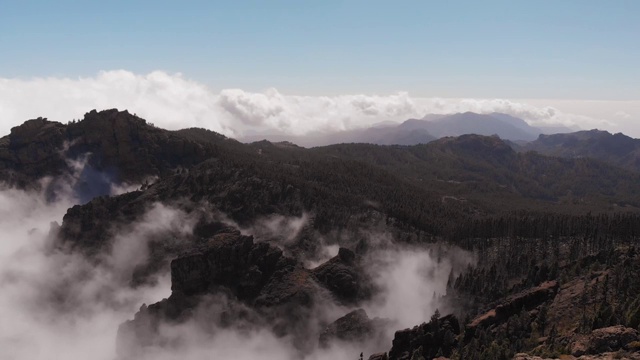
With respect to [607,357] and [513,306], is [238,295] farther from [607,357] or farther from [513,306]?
[607,357]

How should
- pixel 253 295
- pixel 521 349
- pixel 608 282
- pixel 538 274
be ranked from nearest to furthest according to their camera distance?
pixel 521 349
pixel 608 282
pixel 538 274
pixel 253 295

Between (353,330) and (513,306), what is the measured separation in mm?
49915

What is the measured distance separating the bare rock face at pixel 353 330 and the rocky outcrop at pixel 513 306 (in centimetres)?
3787

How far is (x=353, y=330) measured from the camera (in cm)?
14912

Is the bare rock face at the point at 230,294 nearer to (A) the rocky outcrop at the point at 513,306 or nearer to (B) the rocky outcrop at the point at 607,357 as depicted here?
(A) the rocky outcrop at the point at 513,306

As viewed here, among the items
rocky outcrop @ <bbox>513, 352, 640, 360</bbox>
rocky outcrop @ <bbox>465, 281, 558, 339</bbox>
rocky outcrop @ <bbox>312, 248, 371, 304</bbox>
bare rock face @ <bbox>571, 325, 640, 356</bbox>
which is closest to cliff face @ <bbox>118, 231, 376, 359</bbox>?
rocky outcrop @ <bbox>312, 248, 371, 304</bbox>

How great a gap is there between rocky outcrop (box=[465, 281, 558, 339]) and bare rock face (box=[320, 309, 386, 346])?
37.9 metres

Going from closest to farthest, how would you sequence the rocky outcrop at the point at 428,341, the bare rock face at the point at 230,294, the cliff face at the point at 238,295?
1. the rocky outcrop at the point at 428,341
2. the cliff face at the point at 238,295
3. the bare rock face at the point at 230,294

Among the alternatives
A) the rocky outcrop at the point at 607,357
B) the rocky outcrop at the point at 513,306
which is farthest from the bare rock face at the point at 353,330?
the rocky outcrop at the point at 607,357

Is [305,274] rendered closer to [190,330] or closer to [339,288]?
[339,288]

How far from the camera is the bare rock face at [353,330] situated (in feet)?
485

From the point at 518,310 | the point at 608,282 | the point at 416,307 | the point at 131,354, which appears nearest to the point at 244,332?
the point at 131,354

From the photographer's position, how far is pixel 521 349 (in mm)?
96312

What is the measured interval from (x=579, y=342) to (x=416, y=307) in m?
105
